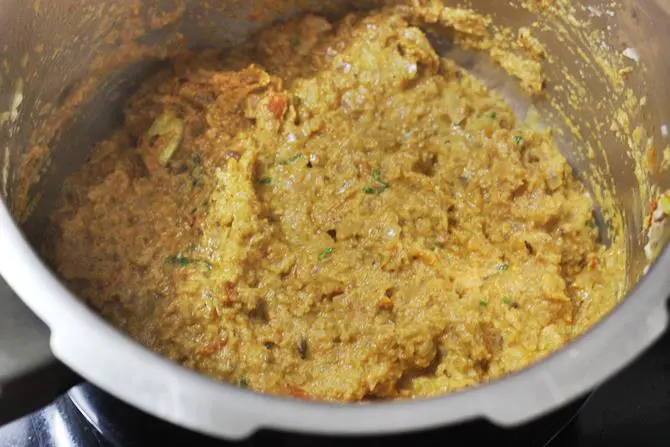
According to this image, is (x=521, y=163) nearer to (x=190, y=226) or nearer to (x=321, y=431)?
(x=190, y=226)

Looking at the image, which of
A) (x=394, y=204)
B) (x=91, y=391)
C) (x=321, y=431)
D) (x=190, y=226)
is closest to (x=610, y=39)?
(x=394, y=204)

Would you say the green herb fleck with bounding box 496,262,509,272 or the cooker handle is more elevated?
the cooker handle

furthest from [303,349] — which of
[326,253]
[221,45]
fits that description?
[221,45]

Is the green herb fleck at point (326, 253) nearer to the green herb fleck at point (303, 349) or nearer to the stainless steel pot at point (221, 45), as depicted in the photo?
the green herb fleck at point (303, 349)

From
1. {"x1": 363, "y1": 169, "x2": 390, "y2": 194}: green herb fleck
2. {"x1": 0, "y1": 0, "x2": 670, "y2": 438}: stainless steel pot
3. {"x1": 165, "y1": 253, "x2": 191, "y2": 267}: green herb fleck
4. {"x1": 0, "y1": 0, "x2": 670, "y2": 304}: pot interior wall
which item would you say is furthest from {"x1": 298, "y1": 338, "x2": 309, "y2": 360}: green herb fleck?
{"x1": 0, "y1": 0, "x2": 670, "y2": 304}: pot interior wall

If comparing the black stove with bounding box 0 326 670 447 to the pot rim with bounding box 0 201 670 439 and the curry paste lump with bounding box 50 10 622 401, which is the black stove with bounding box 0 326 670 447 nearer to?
the curry paste lump with bounding box 50 10 622 401
